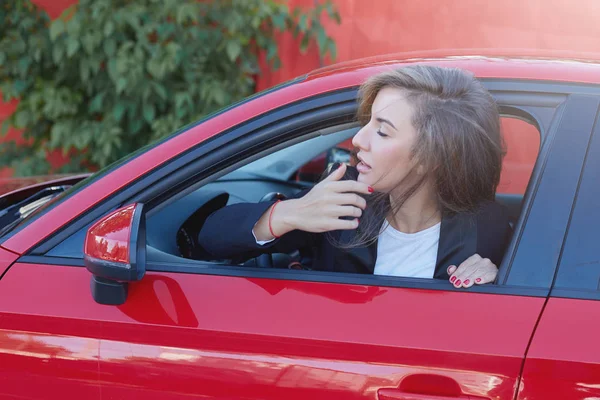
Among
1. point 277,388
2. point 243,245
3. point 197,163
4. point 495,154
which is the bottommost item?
point 277,388

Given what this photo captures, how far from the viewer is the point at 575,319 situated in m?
1.57

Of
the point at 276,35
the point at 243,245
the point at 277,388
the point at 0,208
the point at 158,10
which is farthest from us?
the point at 276,35

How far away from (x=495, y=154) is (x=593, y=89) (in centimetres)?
28

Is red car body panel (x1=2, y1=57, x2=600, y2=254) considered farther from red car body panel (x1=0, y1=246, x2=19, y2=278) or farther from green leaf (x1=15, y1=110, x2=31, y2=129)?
green leaf (x1=15, y1=110, x2=31, y2=129)

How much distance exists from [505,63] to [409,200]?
42 centimetres

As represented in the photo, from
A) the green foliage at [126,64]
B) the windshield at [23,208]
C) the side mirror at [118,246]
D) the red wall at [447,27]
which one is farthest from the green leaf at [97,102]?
the side mirror at [118,246]

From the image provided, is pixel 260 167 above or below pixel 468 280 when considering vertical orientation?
above

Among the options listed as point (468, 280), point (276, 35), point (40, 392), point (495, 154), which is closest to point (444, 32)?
point (276, 35)

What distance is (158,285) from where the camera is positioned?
69.9 inches

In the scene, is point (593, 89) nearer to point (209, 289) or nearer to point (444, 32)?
point (209, 289)

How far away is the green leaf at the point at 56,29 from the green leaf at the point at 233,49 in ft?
3.43

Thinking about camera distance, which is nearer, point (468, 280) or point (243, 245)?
point (468, 280)

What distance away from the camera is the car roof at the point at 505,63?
1755 millimetres

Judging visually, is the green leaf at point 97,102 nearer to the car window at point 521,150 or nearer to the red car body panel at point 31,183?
the red car body panel at point 31,183
